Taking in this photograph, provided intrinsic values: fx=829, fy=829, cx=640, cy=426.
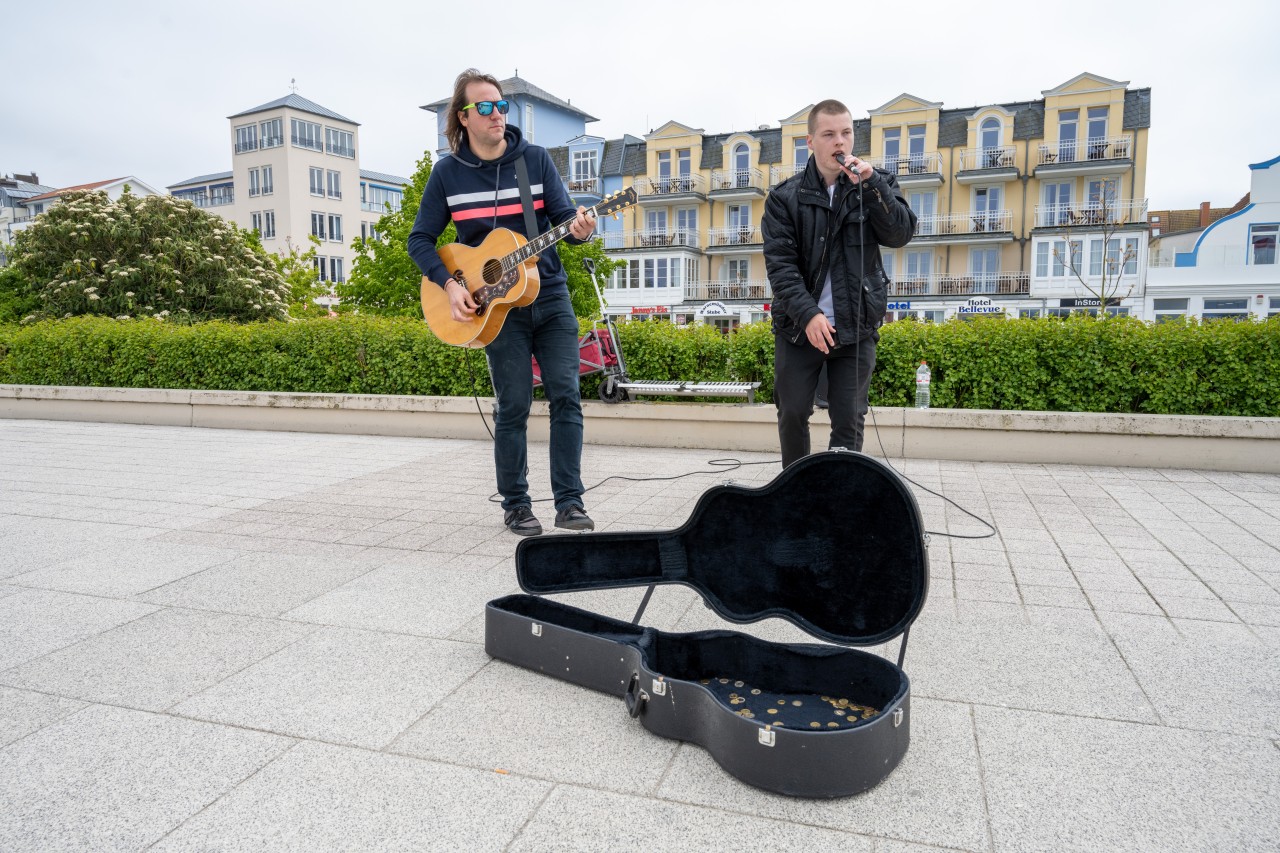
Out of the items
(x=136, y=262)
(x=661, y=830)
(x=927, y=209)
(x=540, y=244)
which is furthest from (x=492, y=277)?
(x=927, y=209)

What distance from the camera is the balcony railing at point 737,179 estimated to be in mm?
43312

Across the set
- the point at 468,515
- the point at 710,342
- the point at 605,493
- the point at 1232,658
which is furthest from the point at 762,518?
the point at 710,342

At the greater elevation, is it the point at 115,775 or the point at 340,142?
the point at 340,142

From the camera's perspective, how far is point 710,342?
27.0ft

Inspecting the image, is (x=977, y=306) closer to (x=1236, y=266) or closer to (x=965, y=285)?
(x=965, y=285)

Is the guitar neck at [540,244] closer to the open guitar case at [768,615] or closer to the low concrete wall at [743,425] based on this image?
the open guitar case at [768,615]

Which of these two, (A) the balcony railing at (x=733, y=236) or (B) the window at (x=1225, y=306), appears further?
(A) the balcony railing at (x=733, y=236)

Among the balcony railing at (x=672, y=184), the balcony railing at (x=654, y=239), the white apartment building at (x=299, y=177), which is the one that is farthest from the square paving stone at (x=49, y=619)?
the white apartment building at (x=299, y=177)

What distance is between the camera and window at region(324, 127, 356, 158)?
59.2 metres

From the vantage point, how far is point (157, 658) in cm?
280

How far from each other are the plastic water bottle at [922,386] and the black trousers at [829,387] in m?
3.23

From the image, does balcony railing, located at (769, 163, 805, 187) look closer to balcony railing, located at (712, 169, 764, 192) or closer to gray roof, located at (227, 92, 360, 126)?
balcony railing, located at (712, 169, 764, 192)

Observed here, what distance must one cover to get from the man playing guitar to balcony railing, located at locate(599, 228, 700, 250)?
40.2 m

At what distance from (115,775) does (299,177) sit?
6247cm
